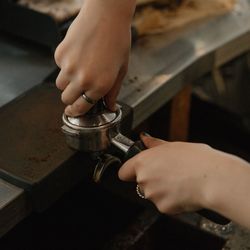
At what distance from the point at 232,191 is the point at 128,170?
6.3 inches

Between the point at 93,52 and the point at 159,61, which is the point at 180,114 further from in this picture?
the point at 93,52

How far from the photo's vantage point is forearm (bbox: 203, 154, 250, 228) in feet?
2.22

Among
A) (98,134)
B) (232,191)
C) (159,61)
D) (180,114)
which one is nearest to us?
(232,191)

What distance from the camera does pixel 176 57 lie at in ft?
3.75

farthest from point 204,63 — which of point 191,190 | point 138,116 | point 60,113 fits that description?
point 191,190

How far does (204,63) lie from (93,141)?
0.48m

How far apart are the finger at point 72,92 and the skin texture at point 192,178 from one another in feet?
0.40

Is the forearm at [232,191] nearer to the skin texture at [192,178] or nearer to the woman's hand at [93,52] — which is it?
the skin texture at [192,178]

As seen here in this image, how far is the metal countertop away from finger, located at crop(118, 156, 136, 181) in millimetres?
229

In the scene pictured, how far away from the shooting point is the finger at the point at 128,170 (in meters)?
0.76

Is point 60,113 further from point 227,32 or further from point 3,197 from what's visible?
point 227,32

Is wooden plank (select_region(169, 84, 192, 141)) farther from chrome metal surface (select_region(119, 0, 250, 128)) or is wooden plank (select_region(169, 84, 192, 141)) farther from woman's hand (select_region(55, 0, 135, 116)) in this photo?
woman's hand (select_region(55, 0, 135, 116))

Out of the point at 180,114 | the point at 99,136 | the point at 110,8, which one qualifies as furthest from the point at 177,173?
the point at 180,114

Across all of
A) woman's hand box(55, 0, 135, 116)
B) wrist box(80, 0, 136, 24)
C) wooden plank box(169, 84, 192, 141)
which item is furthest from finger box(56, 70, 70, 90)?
wooden plank box(169, 84, 192, 141)
